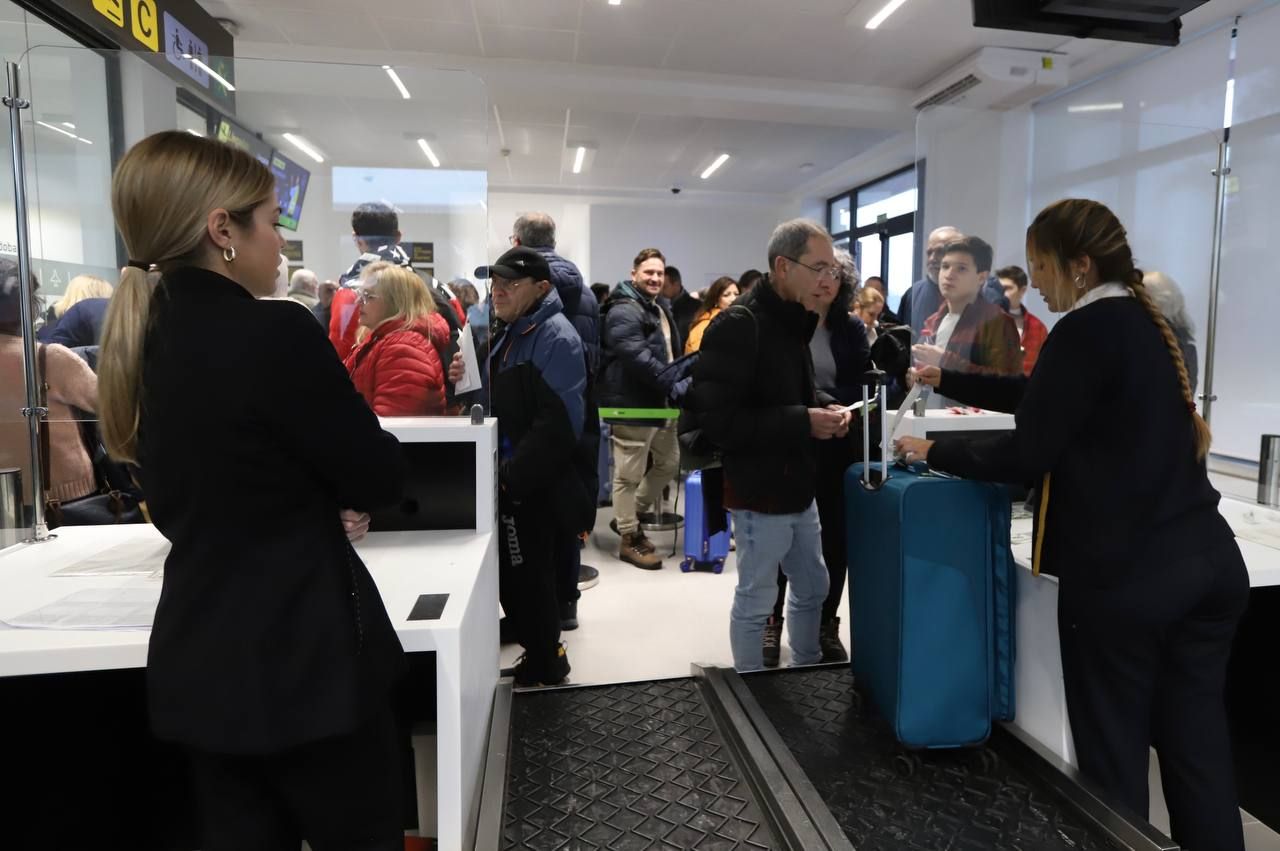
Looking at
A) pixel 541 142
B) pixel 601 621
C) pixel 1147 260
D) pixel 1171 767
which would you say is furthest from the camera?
pixel 541 142

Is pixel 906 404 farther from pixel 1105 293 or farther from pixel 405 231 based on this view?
pixel 405 231

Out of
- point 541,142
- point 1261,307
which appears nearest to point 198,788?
point 1261,307

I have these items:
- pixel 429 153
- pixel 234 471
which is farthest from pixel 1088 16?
pixel 234 471

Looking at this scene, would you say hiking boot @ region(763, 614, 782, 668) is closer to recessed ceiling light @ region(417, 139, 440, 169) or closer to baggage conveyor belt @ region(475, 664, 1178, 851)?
baggage conveyor belt @ region(475, 664, 1178, 851)

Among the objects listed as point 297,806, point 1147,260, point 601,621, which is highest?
point 1147,260

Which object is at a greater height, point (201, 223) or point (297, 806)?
point (201, 223)

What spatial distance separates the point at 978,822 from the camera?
1.33 meters

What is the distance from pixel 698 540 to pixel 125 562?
277 cm

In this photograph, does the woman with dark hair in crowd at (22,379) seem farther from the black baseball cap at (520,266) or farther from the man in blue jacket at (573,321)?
the man in blue jacket at (573,321)

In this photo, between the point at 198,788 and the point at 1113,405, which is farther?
the point at 1113,405

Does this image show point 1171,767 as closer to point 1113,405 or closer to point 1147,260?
point 1113,405

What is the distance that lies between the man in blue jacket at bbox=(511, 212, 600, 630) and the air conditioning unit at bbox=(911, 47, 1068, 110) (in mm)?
3631

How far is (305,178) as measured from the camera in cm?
168

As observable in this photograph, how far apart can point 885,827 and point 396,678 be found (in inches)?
34.1
